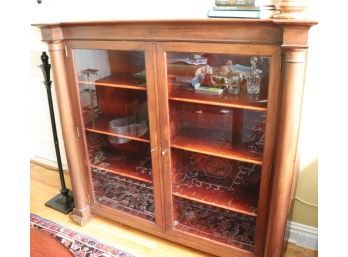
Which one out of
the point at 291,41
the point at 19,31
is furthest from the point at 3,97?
the point at 291,41

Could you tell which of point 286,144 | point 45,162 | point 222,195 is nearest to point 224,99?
point 286,144

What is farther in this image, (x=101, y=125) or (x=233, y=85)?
(x=101, y=125)

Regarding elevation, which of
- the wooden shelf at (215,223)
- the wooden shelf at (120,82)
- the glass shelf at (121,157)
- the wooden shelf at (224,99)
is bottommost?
the wooden shelf at (215,223)

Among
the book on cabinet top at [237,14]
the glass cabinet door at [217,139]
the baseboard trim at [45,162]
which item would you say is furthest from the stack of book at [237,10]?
the baseboard trim at [45,162]

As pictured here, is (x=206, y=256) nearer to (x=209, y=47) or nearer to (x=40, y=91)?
(x=209, y=47)

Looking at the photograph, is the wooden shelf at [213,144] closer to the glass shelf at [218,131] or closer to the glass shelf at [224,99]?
the glass shelf at [218,131]

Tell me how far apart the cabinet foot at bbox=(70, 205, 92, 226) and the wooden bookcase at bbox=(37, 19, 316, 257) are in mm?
16

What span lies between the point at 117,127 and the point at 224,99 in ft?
2.54

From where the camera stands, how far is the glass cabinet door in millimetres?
1387

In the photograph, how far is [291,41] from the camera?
109 cm

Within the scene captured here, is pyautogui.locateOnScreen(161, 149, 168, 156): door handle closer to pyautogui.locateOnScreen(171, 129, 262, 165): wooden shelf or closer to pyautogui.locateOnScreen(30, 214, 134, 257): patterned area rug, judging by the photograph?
pyautogui.locateOnScreen(171, 129, 262, 165): wooden shelf

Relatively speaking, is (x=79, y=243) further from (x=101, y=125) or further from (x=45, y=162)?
(x=45, y=162)

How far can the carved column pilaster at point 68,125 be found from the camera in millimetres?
1662

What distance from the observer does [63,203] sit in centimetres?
227
